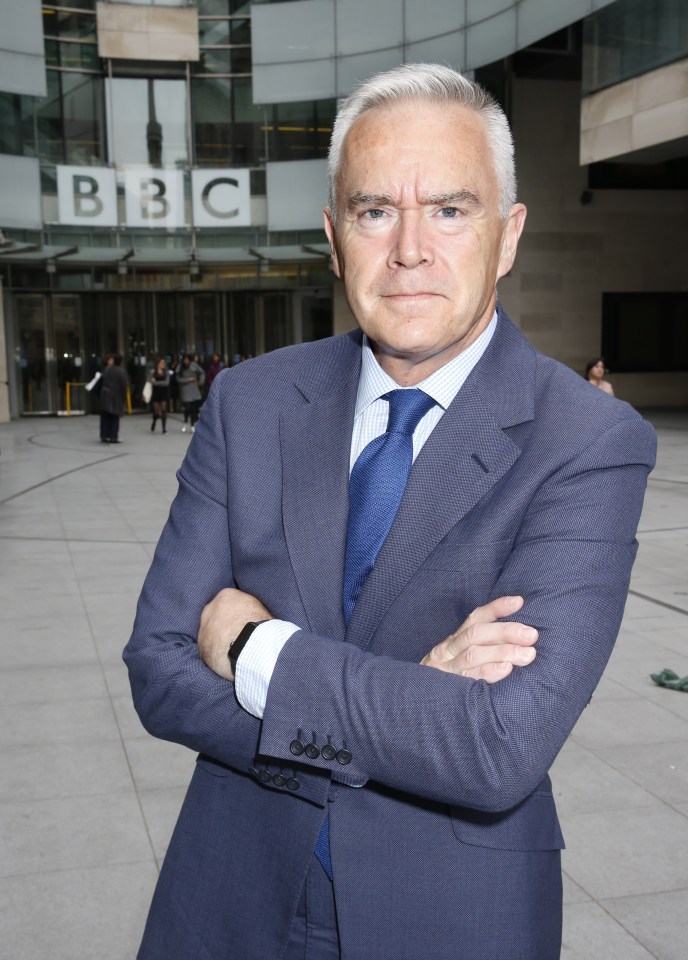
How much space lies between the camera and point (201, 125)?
28.3m

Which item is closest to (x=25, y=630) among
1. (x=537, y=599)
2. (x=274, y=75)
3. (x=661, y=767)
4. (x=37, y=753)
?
(x=37, y=753)

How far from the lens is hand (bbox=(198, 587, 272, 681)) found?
5.93 ft

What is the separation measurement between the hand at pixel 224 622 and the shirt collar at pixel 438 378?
0.43m

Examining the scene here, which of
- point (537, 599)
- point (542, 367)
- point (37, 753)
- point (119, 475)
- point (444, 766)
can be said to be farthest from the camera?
point (119, 475)

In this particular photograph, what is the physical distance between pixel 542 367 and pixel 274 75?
27.2m

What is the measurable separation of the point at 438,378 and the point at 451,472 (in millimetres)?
218

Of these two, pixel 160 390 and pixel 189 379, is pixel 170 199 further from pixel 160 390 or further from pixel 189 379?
pixel 189 379

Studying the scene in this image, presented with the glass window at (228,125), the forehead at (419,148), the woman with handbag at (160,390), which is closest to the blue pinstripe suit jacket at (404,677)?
the forehead at (419,148)

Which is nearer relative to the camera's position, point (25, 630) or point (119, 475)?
point (25, 630)

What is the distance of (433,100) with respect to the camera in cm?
177

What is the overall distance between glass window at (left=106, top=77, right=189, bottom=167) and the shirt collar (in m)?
27.5

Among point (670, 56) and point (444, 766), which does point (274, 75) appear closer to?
point (670, 56)

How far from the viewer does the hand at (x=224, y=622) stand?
5.93 feet

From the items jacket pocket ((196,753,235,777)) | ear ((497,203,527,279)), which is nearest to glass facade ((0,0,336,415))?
ear ((497,203,527,279))
